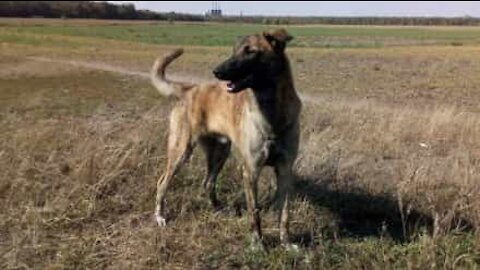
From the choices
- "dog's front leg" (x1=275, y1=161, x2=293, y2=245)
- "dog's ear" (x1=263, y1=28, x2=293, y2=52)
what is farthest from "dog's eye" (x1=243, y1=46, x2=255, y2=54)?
"dog's front leg" (x1=275, y1=161, x2=293, y2=245)

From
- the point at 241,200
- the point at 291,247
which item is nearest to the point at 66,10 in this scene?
the point at 241,200

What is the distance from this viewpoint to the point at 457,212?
5543 millimetres

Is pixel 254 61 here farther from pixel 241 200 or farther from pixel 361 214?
pixel 361 214

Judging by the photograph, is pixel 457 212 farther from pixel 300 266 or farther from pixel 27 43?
pixel 27 43

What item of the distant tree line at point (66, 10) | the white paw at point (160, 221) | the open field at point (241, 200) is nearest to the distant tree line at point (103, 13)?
the distant tree line at point (66, 10)

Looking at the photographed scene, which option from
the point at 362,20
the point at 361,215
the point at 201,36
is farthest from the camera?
the point at 362,20

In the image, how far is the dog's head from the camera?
4984 millimetres

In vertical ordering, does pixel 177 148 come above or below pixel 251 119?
below

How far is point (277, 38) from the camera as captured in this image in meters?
5.04

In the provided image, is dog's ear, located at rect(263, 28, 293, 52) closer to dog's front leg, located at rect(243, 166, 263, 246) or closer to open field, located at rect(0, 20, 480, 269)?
dog's front leg, located at rect(243, 166, 263, 246)

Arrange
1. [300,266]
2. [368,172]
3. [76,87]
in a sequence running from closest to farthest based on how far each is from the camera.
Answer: [300,266], [368,172], [76,87]

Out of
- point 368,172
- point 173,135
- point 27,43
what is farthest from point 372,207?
point 27,43

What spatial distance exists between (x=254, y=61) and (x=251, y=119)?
0.63 m

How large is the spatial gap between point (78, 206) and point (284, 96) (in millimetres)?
2353
